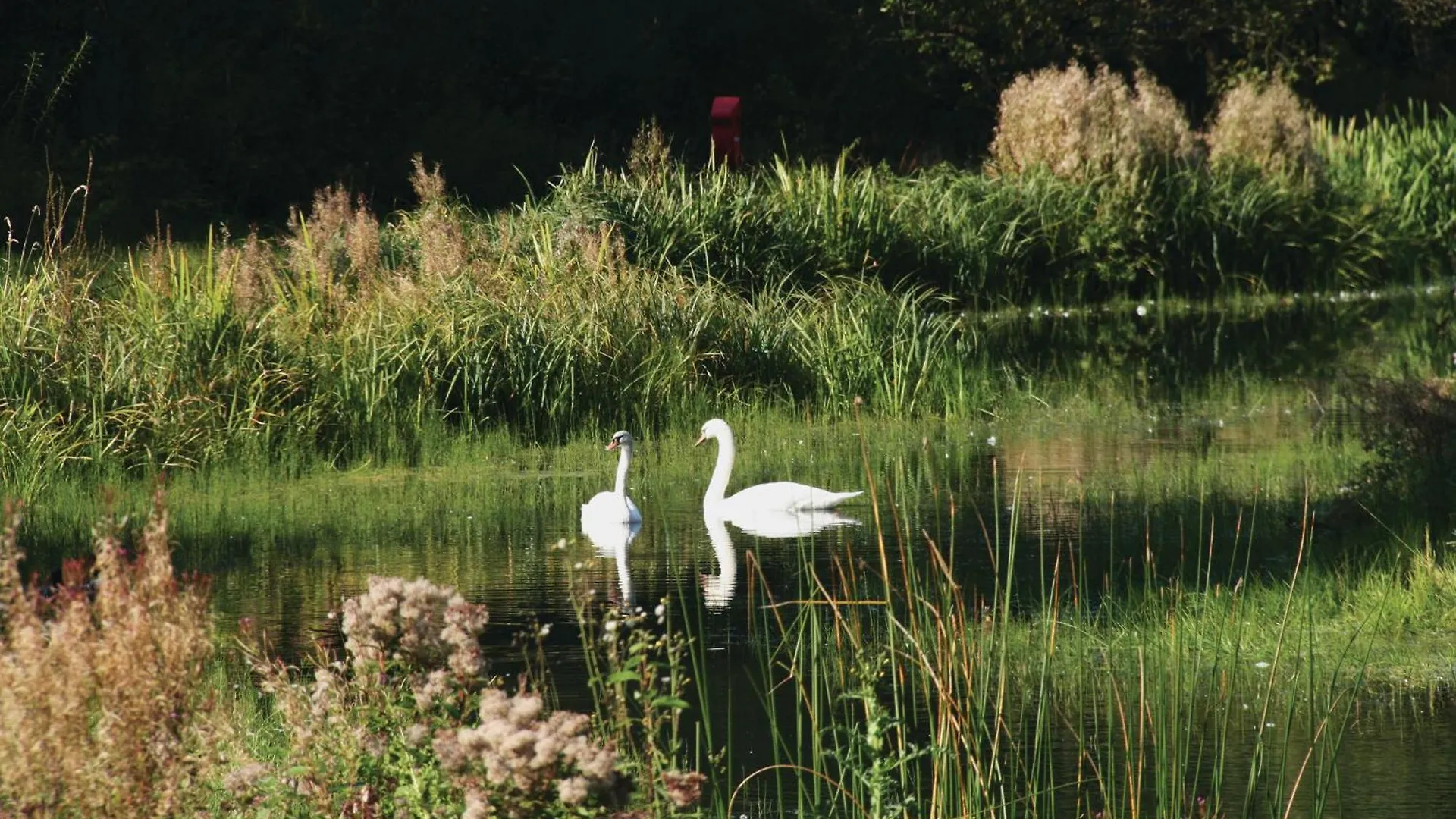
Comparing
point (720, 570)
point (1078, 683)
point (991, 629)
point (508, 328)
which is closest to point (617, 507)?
point (720, 570)

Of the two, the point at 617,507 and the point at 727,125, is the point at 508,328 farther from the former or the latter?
the point at 727,125

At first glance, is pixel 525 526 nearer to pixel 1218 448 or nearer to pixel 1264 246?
pixel 1218 448

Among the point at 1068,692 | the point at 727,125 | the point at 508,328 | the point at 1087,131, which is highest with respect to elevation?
the point at 727,125

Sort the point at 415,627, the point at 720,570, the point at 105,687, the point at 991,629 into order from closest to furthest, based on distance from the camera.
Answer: the point at 105,687 < the point at 415,627 < the point at 991,629 < the point at 720,570

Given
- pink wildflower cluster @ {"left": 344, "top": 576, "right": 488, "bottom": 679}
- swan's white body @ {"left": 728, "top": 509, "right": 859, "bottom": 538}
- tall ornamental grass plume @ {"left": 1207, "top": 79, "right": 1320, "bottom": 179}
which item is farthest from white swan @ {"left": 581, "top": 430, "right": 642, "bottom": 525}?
tall ornamental grass plume @ {"left": 1207, "top": 79, "right": 1320, "bottom": 179}

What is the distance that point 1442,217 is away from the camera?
2581 centimetres

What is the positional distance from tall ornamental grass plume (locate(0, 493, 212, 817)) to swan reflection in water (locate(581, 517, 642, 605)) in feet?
17.7

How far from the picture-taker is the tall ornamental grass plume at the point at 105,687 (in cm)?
371

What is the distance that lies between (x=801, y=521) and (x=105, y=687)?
21.4 ft

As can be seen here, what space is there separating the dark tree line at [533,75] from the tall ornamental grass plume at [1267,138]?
5281 mm

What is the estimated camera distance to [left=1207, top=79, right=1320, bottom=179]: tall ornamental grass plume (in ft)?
81.7

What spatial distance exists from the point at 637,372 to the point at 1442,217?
1489 cm

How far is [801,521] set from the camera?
33.4 feet

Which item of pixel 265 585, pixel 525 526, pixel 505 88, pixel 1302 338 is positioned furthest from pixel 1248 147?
pixel 265 585
